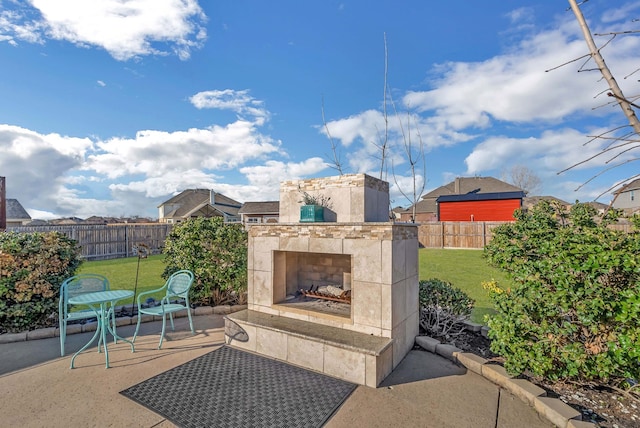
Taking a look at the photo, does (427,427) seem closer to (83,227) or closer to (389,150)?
(389,150)

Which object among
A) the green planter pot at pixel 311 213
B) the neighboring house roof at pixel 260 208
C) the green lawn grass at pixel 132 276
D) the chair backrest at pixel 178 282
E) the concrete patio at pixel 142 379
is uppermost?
the neighboring house roof at pixel 260 208

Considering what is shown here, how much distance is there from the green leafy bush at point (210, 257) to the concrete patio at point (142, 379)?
66.5 inches

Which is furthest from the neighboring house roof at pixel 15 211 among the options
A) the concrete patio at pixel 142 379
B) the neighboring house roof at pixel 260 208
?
the concrete patio at pixel 142 379

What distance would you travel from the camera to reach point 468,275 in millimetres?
8867

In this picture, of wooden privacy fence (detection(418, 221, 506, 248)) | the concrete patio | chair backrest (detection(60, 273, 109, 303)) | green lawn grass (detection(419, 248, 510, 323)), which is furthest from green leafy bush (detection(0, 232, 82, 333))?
wooden privacy fence (detection(418, 221, 506, 248))

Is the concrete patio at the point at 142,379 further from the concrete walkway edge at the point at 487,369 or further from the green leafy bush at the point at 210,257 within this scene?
the green leafy bush at the point at 210,257

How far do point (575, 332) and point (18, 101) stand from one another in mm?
11122

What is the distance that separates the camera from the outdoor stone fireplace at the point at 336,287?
10.7 feet

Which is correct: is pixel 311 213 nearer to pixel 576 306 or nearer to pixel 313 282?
pixel 313 282

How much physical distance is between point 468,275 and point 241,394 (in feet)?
27.0

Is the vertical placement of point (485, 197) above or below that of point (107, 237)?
above

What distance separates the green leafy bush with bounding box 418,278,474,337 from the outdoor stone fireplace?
0.37 m

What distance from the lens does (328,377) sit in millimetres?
3137

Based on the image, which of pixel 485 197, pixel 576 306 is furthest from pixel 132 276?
pixel 485 197
